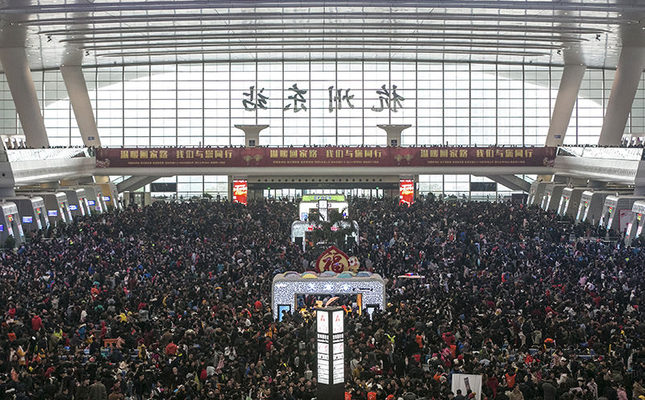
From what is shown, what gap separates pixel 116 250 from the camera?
31641mm

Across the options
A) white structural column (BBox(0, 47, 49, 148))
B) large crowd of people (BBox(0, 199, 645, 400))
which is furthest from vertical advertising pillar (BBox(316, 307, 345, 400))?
white structural column (BBox(0, 47, 49, 148))

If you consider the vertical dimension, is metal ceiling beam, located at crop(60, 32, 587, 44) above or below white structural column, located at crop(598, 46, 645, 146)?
above

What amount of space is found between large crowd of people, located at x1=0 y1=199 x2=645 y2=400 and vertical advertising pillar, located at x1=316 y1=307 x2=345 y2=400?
28 cm

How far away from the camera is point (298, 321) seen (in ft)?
65.5

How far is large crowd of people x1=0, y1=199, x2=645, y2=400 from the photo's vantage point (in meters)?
15.0

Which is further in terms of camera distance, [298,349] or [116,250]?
[116,250]

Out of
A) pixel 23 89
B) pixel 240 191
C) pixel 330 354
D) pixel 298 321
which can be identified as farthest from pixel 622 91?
pixel 330 354

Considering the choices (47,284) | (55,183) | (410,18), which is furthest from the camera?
(55,183)

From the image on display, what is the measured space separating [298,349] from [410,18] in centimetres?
2677

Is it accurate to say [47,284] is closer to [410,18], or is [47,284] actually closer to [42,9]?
[42,9]

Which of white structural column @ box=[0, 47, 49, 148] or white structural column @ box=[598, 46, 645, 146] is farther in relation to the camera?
white structural column @ box=[598, 46, 645, 146]

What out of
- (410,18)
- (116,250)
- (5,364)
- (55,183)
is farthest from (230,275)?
(55,183)

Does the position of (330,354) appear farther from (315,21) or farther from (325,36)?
(325,36)

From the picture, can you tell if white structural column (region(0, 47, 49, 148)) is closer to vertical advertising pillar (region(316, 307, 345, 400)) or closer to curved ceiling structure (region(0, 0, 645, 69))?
curved ceiling structure (region(0, 0, 645, 69))
